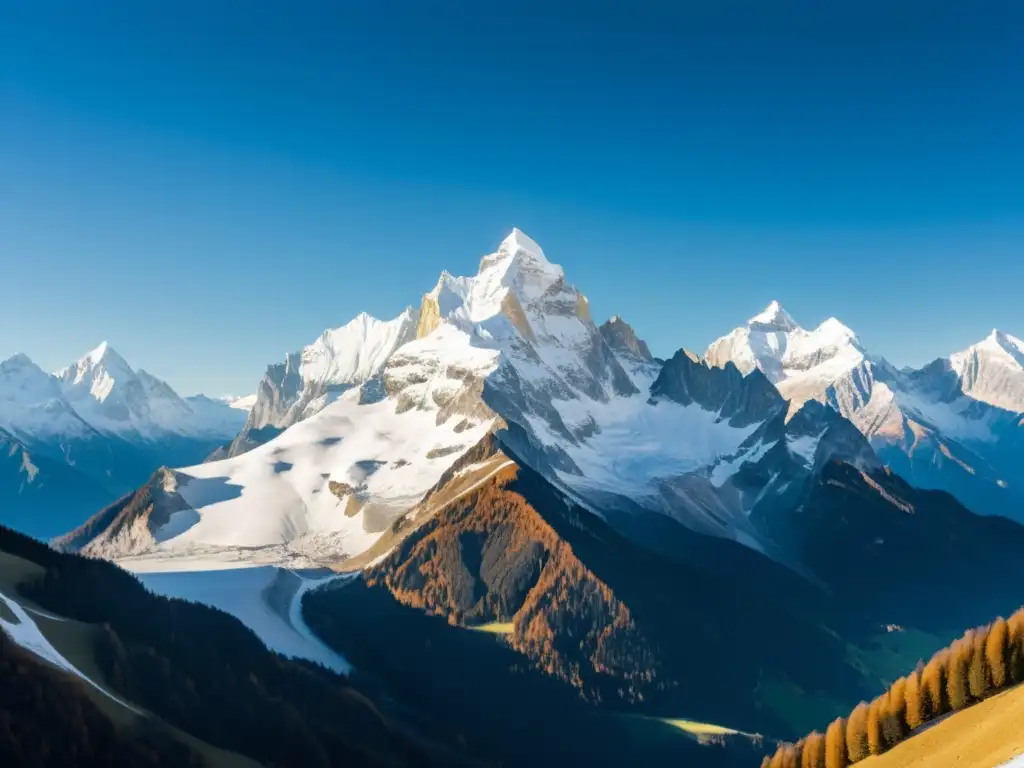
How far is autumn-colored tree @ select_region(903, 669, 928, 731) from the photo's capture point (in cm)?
6862

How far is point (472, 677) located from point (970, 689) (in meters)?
128

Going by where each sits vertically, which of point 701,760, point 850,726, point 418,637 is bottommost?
point 701,760

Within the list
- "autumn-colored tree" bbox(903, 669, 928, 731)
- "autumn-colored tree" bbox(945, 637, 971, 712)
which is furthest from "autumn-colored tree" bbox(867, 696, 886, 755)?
"autumn-colored tree" bbox(945, 637, 971, 712)

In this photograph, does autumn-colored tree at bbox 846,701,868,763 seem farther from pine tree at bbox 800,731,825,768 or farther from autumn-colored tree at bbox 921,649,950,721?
autumn-colored tree at bbox 921,649,950,721

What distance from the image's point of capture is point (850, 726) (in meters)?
70.6

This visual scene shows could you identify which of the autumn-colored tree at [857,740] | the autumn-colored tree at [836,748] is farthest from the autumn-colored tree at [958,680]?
the autumn-colored tree at [836,748]

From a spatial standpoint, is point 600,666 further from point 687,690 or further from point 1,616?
point 1,616

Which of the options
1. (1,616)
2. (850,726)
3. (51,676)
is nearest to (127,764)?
(51,676)

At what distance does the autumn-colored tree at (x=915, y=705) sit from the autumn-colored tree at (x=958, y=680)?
2.00m

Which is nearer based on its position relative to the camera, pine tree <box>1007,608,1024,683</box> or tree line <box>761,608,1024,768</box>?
pine tree <box>1007,608,1024,683</box>

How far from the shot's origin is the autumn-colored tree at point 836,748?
70.0 m

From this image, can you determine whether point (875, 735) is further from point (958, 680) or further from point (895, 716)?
point (958, 680)

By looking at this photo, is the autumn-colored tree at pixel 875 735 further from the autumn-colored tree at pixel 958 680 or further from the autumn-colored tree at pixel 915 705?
the autumn-colored tree at pixel 958 680

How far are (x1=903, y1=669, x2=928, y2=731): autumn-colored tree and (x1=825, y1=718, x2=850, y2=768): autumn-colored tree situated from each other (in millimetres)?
5547
